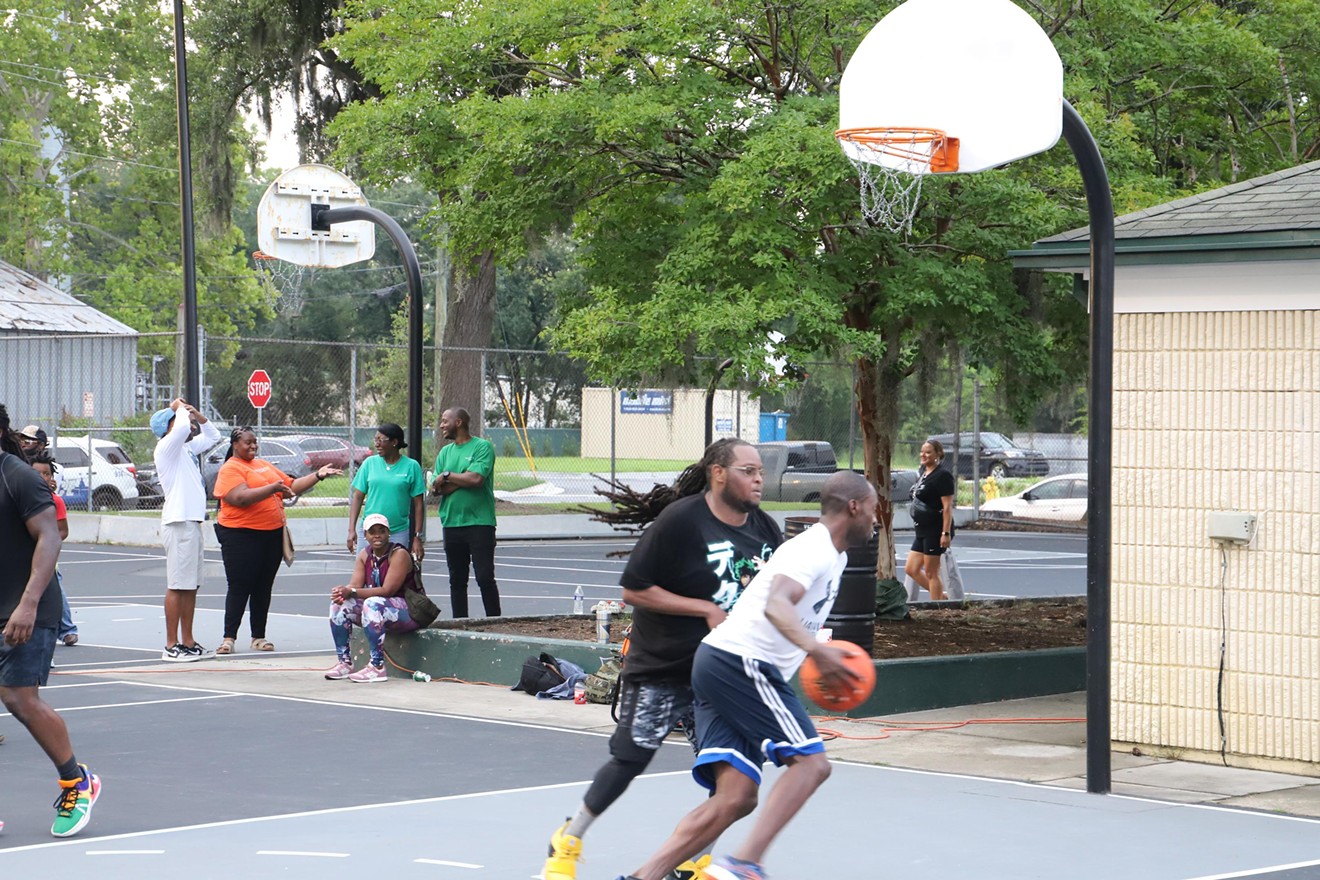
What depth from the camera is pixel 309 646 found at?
14.9 meters

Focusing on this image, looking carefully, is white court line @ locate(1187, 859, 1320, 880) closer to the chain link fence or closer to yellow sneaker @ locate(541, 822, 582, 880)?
yellow sneaker @ locate(541, 822, 582, 880)

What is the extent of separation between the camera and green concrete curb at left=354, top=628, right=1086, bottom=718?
37.0 feet

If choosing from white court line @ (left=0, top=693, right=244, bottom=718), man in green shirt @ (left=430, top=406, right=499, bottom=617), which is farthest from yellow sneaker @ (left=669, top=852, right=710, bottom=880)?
man in green shirt @ (left=430, top=406, right=499, bottom=617)

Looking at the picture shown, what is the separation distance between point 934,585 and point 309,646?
620 cm

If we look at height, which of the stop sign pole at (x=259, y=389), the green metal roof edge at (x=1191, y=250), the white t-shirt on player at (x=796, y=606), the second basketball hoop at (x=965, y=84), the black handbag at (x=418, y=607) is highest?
the second basketball hoop at (x=965, y=84)

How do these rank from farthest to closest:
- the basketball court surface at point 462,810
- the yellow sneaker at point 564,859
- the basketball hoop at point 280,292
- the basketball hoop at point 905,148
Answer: the basketball hoop at point 280,292, the basketball hoop at point 905,148, the basketball court surface at point 462,810, the yellow sneaker at point 564,859

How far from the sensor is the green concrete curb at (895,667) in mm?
11273

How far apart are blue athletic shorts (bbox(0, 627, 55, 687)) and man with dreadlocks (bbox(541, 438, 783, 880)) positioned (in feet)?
8.67

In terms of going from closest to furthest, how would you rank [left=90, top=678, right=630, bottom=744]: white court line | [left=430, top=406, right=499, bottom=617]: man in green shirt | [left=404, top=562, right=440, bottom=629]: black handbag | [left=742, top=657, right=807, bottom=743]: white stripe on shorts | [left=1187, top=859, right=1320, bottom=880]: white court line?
1. [left=742, top=657, right=807, bottom=743]: white stripe on shorts
2. [left=1187, top=859, right=1320, bottom=880]: white court line
3. [left=90, top=678, right=630, bottom=744]: white court line
4. [left=404, top=562, right=440, bottom=629]: black handbag
5. [left=430, top=406, right=499, bottom=617]: man in green shirt

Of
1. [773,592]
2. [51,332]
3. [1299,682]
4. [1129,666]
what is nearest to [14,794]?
[773,592]

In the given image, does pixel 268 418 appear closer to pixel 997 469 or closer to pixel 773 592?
pixel 997 469

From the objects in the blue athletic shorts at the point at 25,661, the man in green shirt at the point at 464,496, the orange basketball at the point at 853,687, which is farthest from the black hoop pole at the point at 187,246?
the orange basketball at the point at 853,687

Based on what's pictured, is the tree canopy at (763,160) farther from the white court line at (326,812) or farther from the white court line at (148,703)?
the white court line at (326,812)

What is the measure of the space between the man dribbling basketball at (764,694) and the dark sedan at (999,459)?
33197 millimetres
